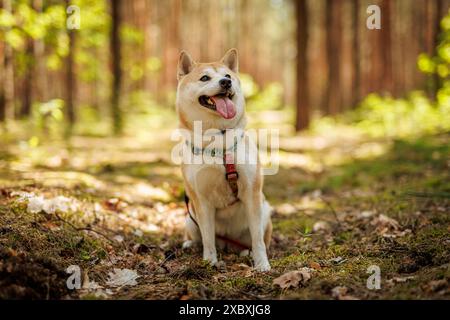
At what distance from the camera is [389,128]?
11.5 m

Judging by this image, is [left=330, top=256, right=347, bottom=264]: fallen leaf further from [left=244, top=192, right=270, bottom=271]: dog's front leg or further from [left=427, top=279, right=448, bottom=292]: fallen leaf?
[left=427, top=279, right=448, bottom=292]: fallen leaf

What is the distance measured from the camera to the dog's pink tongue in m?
3.57

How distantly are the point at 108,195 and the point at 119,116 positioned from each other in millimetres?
7448

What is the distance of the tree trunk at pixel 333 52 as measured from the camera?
1616cm

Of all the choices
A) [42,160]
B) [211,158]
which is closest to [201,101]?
[211,158]

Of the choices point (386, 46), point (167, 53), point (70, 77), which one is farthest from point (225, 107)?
point (167, 53)

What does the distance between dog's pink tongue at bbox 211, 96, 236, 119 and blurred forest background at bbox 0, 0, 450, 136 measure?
13.4ft

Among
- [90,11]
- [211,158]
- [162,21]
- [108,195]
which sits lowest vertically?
[108,195]

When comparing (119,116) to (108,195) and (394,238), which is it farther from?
(394,238)

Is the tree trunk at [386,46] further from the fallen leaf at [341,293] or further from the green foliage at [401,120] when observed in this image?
the fallen leaf at [341,293]

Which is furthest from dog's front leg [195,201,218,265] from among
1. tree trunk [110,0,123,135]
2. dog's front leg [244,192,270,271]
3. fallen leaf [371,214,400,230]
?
tree trunk [110,0,123,135]

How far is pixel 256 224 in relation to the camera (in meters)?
3.70
